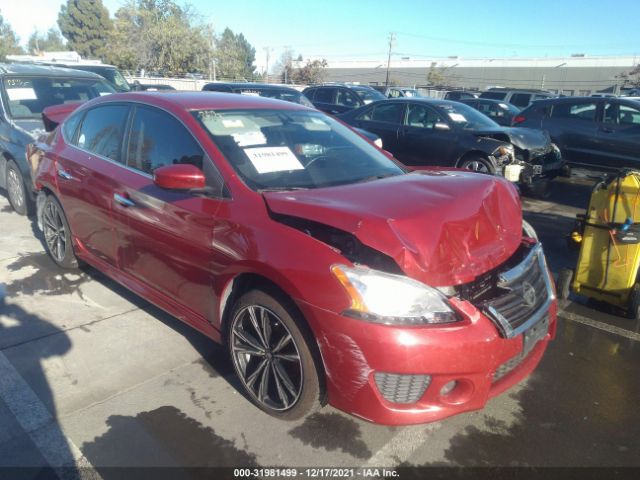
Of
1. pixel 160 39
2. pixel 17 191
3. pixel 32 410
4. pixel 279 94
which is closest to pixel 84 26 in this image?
pixel 160 39

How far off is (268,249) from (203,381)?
1112 millimetres

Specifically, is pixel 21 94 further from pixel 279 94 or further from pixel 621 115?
pixel 621 115

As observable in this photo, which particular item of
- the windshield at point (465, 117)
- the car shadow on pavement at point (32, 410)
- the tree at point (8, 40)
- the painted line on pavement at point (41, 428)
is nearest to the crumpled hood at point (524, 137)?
the windshield at point (465, 117)

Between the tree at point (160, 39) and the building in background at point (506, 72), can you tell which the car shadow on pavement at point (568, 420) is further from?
the tree at point (160, 39)

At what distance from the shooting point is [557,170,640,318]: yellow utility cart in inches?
150

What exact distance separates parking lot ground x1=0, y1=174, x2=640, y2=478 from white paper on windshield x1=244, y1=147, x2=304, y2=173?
4.37 ft

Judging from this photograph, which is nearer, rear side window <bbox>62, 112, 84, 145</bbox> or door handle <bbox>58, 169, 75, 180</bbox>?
door handle <bbox>58, 169, 75, 180</bbox>

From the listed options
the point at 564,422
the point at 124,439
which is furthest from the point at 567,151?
the point at 124,439

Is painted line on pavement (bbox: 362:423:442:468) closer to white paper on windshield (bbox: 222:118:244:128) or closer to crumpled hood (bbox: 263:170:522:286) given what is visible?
crumpled hood (bbox: 263:170:522:286)

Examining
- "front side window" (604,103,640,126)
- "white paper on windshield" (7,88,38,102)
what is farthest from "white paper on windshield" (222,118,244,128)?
"front side window" (604,103,640,126)

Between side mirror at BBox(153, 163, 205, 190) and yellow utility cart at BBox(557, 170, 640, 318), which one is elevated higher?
side mirror at BBox(153, 163, 205, 190)

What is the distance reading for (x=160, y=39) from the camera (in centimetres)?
4416

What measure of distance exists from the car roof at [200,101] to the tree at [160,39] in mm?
45531

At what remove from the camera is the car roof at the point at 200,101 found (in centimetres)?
335
